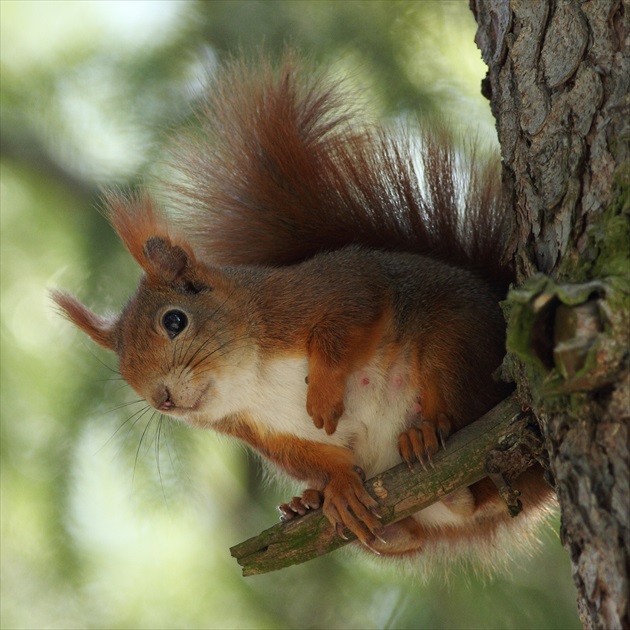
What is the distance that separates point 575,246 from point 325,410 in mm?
733

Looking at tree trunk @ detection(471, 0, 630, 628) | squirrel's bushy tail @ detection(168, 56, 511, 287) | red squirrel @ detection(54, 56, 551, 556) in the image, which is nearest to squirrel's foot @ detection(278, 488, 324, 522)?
red squirrel @ detection(54, 56, 551, 556)

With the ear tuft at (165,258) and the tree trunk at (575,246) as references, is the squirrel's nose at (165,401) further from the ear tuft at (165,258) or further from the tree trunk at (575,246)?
the tree trunk at (575,246)

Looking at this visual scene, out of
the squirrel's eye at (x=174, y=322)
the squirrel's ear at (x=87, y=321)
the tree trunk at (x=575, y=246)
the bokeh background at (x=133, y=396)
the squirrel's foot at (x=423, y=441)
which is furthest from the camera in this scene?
the bokeh background at (x=133, y=396)

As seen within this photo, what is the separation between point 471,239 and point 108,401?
1.05m

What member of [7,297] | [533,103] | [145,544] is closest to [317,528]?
[145,544]

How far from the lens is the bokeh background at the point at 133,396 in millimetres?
A: 2287

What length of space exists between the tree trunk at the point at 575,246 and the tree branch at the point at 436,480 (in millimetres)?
119

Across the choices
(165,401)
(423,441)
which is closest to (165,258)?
(165,401)

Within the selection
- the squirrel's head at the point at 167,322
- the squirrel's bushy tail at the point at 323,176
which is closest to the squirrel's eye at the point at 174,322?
the squirrel's head at the point at 167,322

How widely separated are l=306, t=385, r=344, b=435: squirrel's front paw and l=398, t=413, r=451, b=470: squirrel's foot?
6.3 inches

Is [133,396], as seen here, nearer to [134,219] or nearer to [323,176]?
[134,219]

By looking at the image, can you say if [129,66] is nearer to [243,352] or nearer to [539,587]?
[243,352]

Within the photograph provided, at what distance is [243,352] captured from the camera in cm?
205

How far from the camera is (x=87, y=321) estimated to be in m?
2.16
